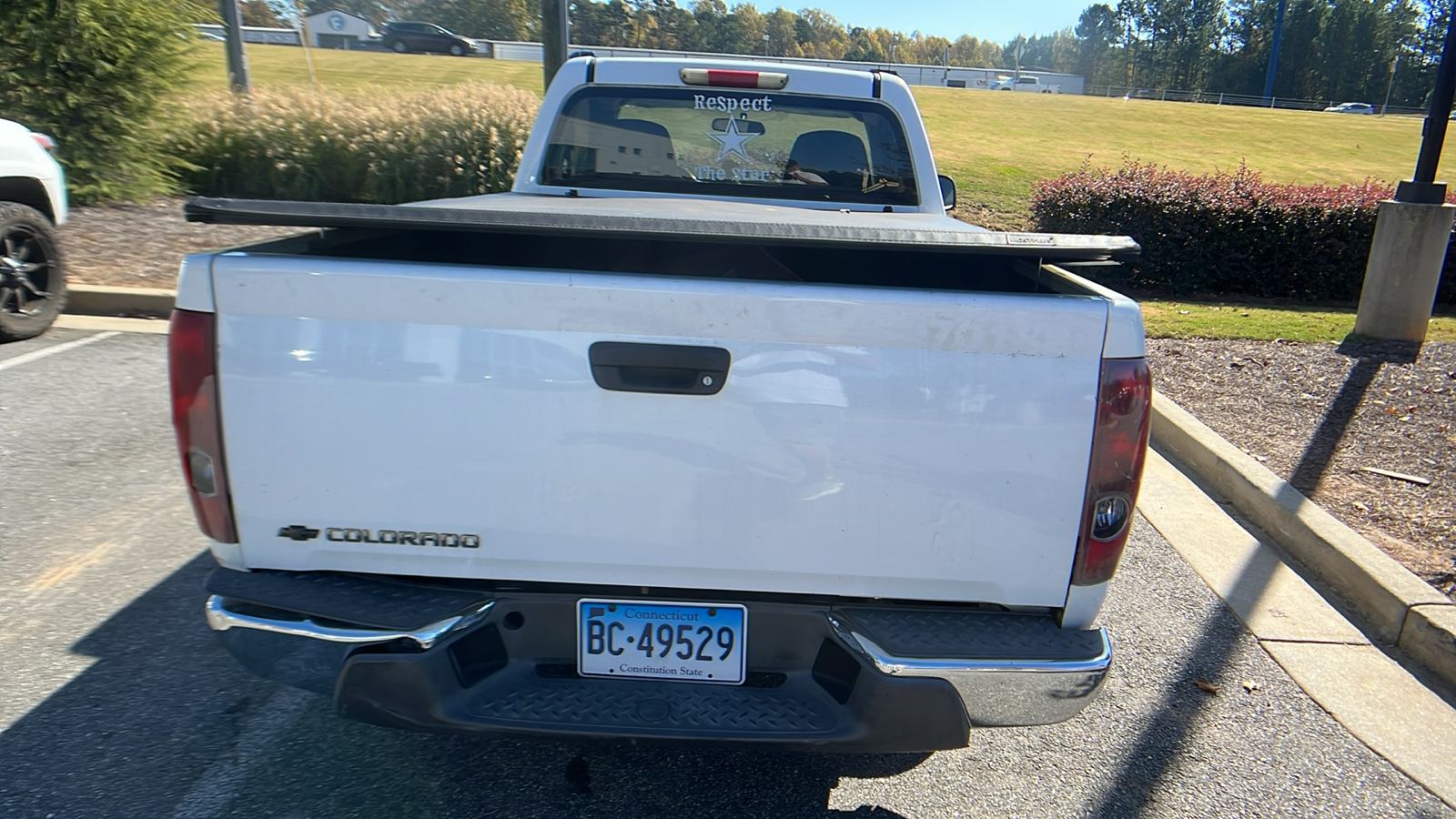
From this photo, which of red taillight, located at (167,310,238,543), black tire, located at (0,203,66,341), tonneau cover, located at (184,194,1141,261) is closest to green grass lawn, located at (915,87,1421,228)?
black tire, located at (0,203,66,341)

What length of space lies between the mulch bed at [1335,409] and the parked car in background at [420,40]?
47.3 metres

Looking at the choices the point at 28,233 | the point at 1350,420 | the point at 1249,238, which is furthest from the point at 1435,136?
the point at 28,233

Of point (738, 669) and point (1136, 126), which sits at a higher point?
point (1136, 126)

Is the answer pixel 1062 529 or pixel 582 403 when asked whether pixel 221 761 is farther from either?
pixel 1062 529

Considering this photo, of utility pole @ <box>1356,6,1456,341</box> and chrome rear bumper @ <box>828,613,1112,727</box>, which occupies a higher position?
utility pole @ <box>1356,6,1456,341</box>

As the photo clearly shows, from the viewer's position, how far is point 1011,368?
215 centimetres

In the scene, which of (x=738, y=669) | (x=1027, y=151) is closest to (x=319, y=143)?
(x=738, y=669)

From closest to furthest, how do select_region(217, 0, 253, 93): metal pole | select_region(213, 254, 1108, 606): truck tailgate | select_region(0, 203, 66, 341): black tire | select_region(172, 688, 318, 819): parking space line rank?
select_region(213, 254, 1108, 606): truck tailgate, select_region(172, 688, 318, 819): parking space line, select_region(0, 203, 66, 341): black tire, select_region(217, 0, 253, 93): metal pole

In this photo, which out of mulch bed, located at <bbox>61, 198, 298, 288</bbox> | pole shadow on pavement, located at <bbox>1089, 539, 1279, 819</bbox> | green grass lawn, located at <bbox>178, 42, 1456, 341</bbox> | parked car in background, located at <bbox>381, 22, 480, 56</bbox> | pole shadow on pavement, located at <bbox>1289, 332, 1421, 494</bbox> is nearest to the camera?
pole shadow on pavement, located at <bbox>1089, 539, 1279, 819</bbox>

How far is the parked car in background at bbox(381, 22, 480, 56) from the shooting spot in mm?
52750

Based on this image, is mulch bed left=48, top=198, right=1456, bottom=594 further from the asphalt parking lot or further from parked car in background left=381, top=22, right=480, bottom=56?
parked car in background left=381, top=22, right=480, bottom=56

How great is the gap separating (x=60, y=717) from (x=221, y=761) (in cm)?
61

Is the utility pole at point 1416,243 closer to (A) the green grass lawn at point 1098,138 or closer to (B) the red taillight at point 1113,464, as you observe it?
(A) the green grass lawn at point 1098,138

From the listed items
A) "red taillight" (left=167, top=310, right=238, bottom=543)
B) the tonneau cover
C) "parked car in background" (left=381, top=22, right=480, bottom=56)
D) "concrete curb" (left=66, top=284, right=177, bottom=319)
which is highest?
"parked car in background" (left=381, top=22, right=480, bottom=56)
